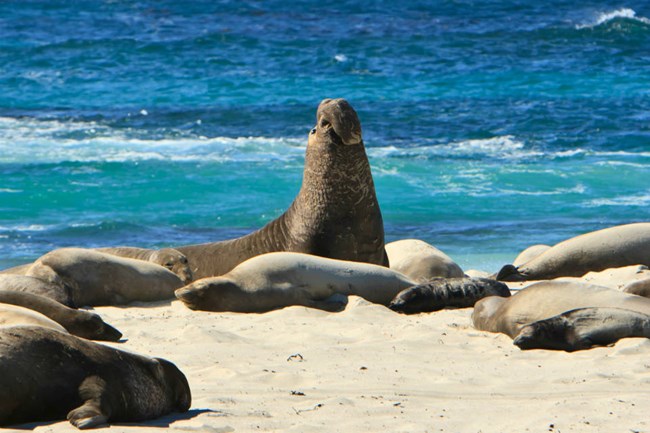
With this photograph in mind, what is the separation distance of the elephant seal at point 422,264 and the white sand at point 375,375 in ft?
4.13

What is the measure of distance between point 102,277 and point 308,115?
1540cm

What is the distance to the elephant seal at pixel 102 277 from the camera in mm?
8328

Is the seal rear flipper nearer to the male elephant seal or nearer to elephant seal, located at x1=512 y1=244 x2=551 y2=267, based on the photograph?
the male elephant seal

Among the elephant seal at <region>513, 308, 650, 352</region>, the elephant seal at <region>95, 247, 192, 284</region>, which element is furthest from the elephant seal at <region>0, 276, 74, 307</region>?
the elephant seal at <region>513, 308, 650, 352</region>

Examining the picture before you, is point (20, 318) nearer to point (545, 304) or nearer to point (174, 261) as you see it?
point (545, 304)

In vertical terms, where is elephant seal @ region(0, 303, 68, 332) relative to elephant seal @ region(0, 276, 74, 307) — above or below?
above

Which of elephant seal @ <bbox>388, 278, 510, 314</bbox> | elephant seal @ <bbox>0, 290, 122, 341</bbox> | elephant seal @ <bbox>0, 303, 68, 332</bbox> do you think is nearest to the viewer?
elephant seal @ <bbox>0, 303, 68, 332</bbox>

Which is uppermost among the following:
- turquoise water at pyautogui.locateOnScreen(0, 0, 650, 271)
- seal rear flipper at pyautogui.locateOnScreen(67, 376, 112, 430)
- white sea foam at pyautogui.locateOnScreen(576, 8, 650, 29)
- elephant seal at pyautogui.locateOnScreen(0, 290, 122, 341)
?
white sea foam at pyautogui.locateOnScreen(576, 8, 650, 29)

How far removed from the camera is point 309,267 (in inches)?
332

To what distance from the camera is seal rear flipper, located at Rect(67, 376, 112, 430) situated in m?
4.51

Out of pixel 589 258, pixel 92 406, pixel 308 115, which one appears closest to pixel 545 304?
pixel 589 258

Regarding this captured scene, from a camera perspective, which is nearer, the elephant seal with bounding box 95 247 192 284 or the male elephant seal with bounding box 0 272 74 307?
the male elephant seal with bounding box 0 272 74 307

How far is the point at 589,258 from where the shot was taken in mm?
10125

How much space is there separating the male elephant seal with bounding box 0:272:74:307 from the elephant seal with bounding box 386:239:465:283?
261 centimetres
